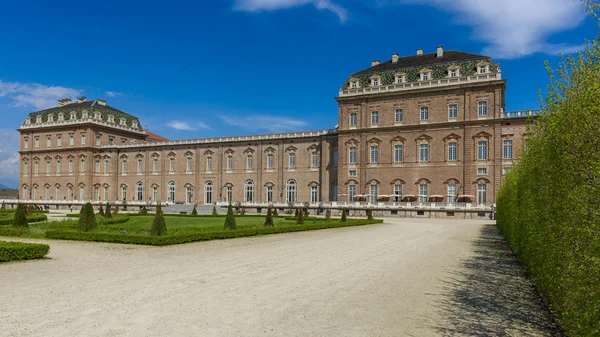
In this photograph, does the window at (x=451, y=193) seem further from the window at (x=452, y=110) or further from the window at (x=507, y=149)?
the window at (x=452, y=110)

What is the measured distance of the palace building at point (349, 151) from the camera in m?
42.2

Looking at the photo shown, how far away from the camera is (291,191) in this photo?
53062 millimetres

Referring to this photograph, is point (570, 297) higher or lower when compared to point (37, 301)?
higher

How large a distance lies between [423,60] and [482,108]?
26.0ft

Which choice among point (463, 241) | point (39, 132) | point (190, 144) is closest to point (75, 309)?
point (463, 241)

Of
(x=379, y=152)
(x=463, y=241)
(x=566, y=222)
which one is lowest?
(x=463, y=241)

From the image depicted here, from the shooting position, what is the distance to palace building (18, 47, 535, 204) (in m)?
42.2

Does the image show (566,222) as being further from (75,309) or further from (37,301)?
(37,301)

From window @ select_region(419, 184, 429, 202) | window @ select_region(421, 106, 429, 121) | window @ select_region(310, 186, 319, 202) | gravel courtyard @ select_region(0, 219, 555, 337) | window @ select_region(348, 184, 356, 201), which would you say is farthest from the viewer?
window @ select_region(310, 186, 319, 202)

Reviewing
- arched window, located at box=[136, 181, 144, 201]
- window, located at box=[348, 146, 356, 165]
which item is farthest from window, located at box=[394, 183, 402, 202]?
arched window, located at box=[136, 181, 144, 201]

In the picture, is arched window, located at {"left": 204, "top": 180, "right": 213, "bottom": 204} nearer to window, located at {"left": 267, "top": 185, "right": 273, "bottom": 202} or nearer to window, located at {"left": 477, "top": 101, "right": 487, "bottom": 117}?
window, located at {"left": 267, "top": 185, "right": 273, "bottom": 202}

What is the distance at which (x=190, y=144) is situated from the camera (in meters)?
59.2

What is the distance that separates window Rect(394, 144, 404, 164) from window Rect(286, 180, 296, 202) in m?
12.3

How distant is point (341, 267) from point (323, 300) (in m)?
3.66
